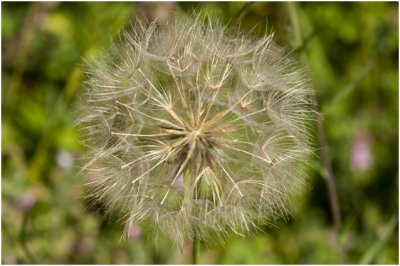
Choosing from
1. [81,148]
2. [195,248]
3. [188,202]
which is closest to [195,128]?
[188,202]

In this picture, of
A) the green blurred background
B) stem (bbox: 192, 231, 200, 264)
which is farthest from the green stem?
the green blurred background

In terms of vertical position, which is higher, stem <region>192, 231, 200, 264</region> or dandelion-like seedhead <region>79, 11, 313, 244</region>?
dandelion-like seedhead <region>79, 11, 313, 244</region>

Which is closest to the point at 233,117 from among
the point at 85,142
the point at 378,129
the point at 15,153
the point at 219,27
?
the point at 219,27

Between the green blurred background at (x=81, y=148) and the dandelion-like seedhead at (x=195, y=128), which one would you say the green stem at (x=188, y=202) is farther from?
the green blurred background at (x=81, y=148)

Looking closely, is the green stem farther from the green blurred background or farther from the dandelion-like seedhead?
the green blurred background

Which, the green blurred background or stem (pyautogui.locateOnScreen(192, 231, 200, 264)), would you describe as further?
the green blurred background

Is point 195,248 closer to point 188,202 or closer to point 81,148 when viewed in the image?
point 188,202

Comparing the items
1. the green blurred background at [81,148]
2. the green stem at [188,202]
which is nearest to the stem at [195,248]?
the green stem at [188,202]

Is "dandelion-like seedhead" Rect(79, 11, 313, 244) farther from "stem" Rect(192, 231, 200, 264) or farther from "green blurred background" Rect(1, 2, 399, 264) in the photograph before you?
"green blurred background" Rect(1, 2, 399, 264)
